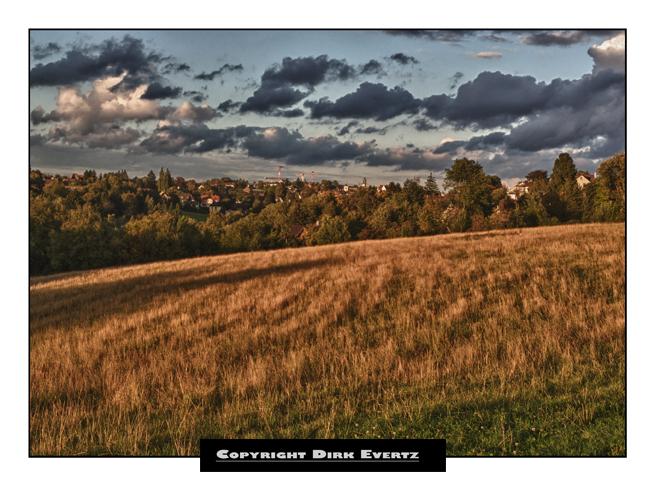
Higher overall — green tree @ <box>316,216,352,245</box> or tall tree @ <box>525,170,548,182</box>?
tall tree @ <box>525,170,548,182</box>

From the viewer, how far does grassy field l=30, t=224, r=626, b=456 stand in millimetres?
4438

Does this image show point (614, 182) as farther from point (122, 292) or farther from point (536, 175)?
point (122, 292)

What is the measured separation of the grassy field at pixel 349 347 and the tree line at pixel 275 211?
18.0 inches

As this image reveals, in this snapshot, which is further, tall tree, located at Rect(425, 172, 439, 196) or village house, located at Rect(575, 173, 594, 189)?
tall tree, located at Rect(425, 172, 439, 196)

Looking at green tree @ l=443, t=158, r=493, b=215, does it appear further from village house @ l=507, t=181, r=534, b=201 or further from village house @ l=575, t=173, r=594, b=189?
village house @ l=575, t=173, r=594, b=189

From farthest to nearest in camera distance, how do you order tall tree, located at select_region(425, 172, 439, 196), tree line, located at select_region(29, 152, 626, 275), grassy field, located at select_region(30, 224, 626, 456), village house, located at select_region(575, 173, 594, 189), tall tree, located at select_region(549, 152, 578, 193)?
tall tree, located at select_region(425, 172, 439, 196), tall tree, located at select_region(549, 152, 578, 193), village house, located at select_region(575, 173, 594, 189), tree line, located at select_region(29, 152, 626, 275), grassy field, located at select_region(30, 224, 626, 456)

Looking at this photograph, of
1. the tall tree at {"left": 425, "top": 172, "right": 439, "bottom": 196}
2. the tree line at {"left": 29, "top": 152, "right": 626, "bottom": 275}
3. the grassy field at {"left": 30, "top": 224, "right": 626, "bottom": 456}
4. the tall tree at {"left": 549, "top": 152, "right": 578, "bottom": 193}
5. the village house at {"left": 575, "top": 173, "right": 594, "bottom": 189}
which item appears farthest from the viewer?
the tall tree at {"left": 425, "top": 172, "right": 439, "bottom": 196}

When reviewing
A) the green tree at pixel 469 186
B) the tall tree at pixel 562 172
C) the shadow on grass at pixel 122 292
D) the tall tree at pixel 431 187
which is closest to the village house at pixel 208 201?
the shadow on grass at pixel 122 292

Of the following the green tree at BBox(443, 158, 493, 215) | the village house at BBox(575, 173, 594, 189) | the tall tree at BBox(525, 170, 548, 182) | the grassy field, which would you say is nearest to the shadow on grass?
the grassy field

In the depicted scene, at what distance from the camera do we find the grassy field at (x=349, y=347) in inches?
175

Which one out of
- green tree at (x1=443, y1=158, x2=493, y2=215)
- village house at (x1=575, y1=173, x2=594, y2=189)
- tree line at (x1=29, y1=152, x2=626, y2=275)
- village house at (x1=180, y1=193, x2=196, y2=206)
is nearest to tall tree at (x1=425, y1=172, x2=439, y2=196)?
tree line at (x1=29, y1=152, x2=626, y2=275)

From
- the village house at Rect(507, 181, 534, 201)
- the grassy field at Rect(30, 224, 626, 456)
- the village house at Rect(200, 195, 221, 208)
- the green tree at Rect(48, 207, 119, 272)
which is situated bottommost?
the grassy field at Rect(30, 224, 626, 456)

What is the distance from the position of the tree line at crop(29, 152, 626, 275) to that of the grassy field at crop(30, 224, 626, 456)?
1.50 ft

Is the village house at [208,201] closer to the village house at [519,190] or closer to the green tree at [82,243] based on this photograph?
the green tree at [82,243]
